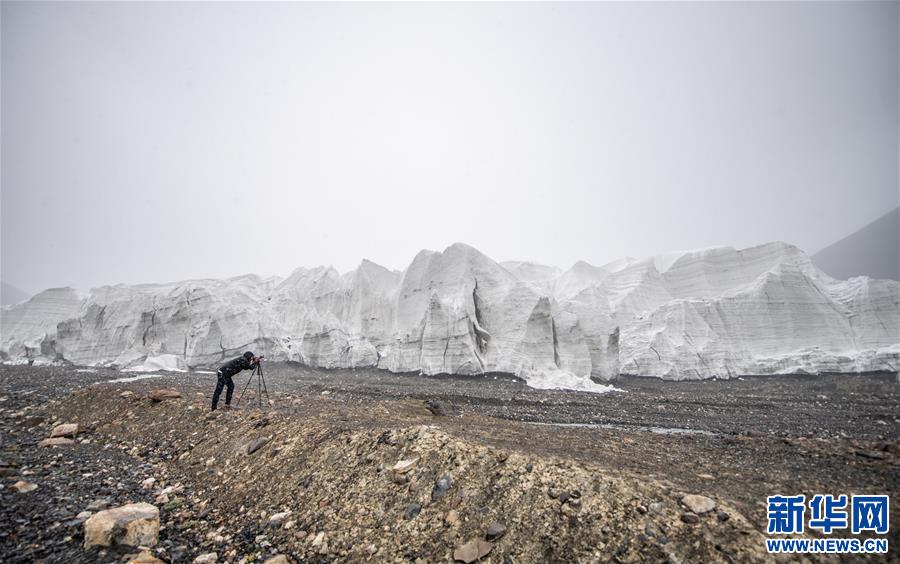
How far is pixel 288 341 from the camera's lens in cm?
3625

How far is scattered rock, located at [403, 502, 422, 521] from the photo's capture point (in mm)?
4965

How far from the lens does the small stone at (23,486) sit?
226 inches

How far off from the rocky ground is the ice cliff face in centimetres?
1662

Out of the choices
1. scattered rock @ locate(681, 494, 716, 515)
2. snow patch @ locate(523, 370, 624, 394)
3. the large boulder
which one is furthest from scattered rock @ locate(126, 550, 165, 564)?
snow patch @ locate(523, 370, 624, 394)

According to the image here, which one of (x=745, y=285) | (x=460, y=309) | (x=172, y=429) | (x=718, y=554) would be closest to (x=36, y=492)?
(x=172, y=429)

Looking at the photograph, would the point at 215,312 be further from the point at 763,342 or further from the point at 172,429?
the point at 763,342

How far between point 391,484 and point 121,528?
3507mm

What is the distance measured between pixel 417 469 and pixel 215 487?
3775mm

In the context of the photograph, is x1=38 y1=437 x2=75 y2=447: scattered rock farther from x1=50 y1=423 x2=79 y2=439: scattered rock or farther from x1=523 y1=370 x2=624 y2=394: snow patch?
x1=523 y1=370 x2=624 y2=394: snow patch

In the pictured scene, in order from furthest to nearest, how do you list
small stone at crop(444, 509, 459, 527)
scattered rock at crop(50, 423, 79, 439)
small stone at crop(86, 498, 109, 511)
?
scattered rock at crop(50, 423, 79, 439), small stone at crop(86, 498, 109, 511), small stone at crop(444, 509, 459, 527)

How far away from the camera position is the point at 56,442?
844cm

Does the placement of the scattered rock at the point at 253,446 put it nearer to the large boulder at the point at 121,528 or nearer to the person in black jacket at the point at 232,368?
the large boulder at the point at 121,528

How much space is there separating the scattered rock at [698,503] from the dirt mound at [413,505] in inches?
2.0

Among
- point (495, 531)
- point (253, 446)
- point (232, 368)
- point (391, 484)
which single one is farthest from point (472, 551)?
point (232, 368)
